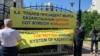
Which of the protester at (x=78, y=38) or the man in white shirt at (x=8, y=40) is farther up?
the man in white shirt at (x=8, y=40)

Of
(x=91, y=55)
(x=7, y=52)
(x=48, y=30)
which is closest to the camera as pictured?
(x=7, y=52)

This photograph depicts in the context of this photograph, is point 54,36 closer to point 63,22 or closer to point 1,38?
point 63,22

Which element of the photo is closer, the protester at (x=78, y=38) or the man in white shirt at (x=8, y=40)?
the man in white shirt at (x=8, y=40)

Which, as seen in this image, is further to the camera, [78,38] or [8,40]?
[78,38]

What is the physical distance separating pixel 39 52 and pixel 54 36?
3.76ft

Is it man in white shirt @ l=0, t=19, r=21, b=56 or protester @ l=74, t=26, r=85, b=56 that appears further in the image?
protester @ l=74, t=26, r=85, b=56

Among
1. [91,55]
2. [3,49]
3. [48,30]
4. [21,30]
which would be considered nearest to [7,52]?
[3,49]

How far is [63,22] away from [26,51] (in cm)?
242

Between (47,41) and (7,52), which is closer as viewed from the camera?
(7,52)

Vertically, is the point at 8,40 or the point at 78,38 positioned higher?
the point at 8,40

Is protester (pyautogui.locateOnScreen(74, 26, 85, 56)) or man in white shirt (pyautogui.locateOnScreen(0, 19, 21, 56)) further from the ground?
man in white shirt (pyautogui.locateOnScreen(0, 19, 21, 56))

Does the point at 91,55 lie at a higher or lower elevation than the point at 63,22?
lower

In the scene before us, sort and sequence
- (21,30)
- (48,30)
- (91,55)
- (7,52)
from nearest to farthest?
(7,52) → (21,30) → (48,30) → (91,55)

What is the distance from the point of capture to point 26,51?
1605cm
